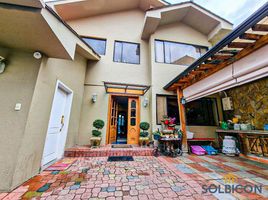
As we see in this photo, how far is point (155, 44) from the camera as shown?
601 centimetres

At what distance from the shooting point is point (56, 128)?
3.55 m

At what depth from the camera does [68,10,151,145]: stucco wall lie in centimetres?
519

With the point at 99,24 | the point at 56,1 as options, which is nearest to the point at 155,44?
the point at 99,24

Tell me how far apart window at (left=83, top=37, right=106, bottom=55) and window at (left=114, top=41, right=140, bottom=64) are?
0.63m

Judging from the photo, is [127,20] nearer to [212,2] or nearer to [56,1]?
[56,1]

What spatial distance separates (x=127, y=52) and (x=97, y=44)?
5.28 ft

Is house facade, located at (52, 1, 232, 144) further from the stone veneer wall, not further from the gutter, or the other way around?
the gutter

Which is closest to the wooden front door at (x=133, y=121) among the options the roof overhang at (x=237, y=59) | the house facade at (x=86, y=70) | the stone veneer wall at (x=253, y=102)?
the house facade at (x=86, y=70)

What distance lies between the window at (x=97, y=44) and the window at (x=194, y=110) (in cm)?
370

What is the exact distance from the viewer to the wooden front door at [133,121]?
209 inches

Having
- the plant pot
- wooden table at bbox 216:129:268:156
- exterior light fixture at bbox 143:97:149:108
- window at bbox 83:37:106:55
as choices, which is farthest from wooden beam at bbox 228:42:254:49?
window at bbox 83:37:106:55

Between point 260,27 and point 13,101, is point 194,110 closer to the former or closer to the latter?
point 260,27

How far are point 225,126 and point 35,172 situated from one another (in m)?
6.53

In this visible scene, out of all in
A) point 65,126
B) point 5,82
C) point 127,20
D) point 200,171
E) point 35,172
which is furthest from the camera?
point 127,20
